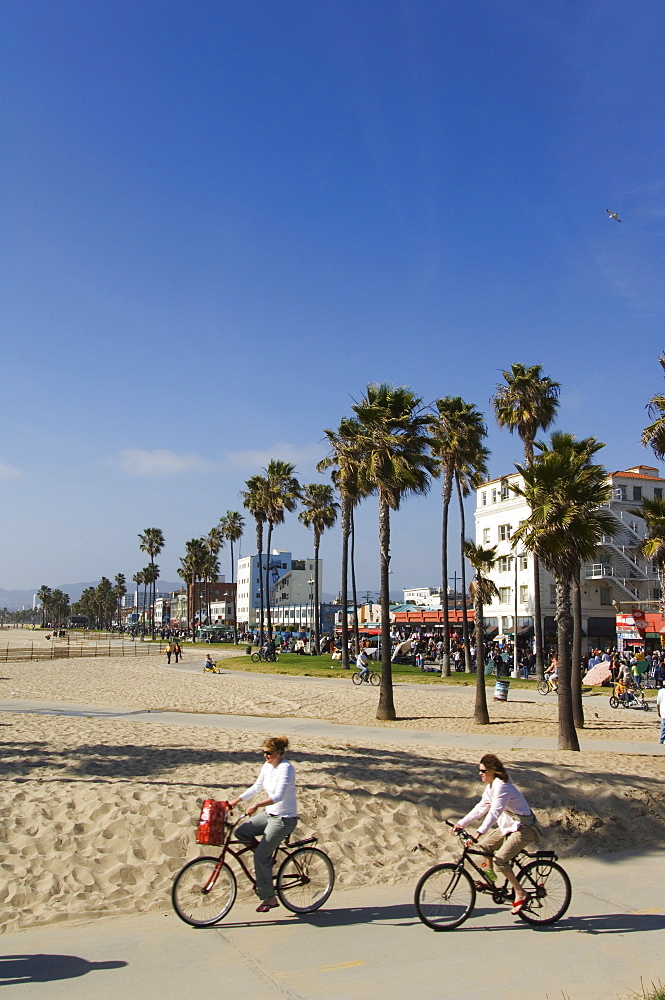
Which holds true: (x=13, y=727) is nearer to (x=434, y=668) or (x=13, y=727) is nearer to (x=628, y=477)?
(x=434, y=668)

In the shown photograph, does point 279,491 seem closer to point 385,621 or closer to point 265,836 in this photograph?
point 385,621

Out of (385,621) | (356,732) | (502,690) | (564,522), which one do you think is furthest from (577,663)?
(356,732)

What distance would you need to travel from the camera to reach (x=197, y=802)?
9586mm

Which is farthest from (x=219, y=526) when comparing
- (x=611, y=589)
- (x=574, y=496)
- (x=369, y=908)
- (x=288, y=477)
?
(x=369, y=908)

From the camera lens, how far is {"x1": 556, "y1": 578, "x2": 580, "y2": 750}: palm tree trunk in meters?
16.0

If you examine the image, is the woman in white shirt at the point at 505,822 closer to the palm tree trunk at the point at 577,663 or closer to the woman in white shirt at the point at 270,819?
the woman in white shirt at the point at 270,819

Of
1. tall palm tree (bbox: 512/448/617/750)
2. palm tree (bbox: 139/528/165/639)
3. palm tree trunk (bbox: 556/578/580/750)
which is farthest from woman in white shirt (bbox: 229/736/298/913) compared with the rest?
palm tree (bbox: 139/528/165/639)

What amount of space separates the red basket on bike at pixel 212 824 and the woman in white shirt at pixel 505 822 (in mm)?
2139

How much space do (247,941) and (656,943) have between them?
3.44 meters

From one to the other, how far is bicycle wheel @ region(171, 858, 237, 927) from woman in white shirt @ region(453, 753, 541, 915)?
2213mm

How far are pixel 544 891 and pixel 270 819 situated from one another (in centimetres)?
253

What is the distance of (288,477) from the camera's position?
57.7 metres

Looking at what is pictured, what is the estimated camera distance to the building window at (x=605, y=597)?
50938 millimetres

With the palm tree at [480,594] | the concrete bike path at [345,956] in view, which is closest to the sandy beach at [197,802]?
the concrete bike path at [345,956]
